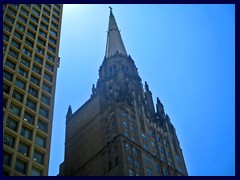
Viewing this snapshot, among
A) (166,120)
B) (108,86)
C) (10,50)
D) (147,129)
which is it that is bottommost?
(10,50)

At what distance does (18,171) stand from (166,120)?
68.2 meters

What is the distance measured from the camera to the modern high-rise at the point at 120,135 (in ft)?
280

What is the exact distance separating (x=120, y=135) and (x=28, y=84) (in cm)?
3293

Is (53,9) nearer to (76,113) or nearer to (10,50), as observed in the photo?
(10,50)

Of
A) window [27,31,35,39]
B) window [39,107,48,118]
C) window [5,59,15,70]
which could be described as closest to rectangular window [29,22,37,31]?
window [27,31,35,39]

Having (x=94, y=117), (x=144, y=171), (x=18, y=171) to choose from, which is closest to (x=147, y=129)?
(x=94, y=117)

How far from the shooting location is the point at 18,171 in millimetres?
48406

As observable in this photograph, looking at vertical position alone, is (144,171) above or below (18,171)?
above

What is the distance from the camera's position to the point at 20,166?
4922cm

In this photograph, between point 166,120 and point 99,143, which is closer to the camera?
point 99,143

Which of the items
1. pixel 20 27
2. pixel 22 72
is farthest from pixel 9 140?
pixel 20 27

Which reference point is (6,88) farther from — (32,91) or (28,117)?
(28,117)

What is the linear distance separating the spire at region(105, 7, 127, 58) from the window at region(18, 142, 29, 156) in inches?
3390

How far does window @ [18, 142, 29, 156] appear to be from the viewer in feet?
167
